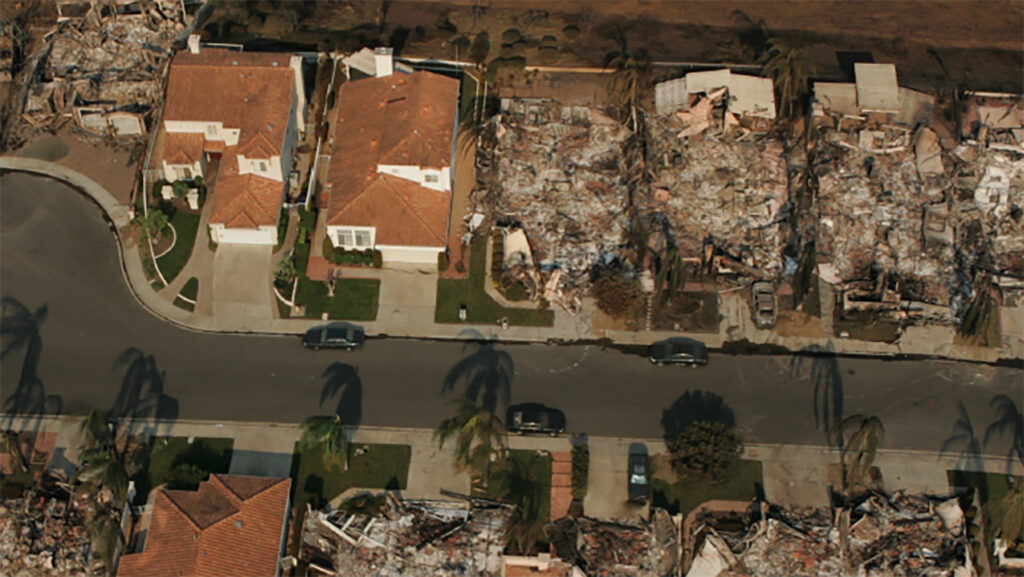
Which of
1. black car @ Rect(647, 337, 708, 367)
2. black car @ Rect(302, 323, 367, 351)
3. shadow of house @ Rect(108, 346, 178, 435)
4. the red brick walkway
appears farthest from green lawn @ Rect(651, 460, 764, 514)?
shadow of house @ Rect(108, 346, 178, 435)

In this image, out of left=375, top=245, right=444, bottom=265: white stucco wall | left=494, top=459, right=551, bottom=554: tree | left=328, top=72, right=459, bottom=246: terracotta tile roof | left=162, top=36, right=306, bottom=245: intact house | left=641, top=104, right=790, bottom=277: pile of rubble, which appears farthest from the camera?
left=641, top=104, right=790, bottom=277: pile of rubble

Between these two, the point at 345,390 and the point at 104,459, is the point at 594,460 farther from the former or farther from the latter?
the point at 104,459

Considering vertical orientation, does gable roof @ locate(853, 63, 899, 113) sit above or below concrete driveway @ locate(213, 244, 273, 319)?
above

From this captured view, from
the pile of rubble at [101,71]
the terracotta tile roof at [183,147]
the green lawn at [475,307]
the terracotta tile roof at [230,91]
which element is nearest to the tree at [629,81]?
the green lawn at [475,307]

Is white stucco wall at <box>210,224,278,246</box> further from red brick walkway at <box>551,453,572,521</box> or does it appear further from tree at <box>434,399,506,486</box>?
red brick walkway at <box>551,453,572,521</box>

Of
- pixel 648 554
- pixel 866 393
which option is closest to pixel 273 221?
pixel 648 554

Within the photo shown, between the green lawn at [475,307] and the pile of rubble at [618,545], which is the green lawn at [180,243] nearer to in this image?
the green lawn at [475,307]

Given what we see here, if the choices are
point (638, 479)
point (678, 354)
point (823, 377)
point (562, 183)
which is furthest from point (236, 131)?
point (823, 377)
